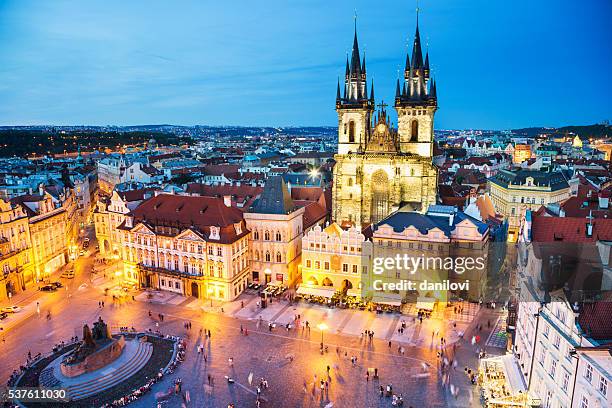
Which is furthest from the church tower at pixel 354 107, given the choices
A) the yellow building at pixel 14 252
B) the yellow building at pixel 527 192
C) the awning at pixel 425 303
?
the yellow building at pixel 14 252

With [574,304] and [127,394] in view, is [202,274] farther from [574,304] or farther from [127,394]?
[574,304]

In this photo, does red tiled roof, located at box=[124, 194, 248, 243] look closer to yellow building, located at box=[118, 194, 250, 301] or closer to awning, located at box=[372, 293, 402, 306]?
yellow building, located at box=[118, 194, 250, 301]

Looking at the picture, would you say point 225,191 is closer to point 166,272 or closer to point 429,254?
point 166,272

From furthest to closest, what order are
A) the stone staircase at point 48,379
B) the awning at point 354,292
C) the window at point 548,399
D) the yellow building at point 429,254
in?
1. the awning at point 354,292
2. the yellow building at point 429,254
3. the stone staircase at point 48,379
4. the window at point 548,399

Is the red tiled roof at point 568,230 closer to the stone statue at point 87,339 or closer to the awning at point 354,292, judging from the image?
the awning at point 354,292

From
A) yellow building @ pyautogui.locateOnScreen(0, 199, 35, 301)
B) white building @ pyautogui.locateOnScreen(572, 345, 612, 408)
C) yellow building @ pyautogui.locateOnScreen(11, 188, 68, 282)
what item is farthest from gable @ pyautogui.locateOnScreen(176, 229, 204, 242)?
white building @ pyautogui.locateOnScreen(572, 345, 612, 408)

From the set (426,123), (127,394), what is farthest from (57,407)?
(426,123)

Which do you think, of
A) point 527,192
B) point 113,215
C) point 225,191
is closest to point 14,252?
point 113,215
